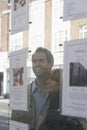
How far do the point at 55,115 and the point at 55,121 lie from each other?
0.12 feet

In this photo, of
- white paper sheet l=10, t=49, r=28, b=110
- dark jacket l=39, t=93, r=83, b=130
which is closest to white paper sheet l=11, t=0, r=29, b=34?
white paper sheet l=10, t=49, r=28, b=110

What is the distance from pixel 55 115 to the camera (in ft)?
7.51

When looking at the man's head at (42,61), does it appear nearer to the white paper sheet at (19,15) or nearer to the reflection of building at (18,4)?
the white paper sheet at (19,15)

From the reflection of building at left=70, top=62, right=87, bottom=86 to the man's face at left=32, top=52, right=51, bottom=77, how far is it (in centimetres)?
31

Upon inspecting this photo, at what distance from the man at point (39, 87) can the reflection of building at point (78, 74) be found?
0.87 feet

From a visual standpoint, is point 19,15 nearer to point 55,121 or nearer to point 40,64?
point 40,64

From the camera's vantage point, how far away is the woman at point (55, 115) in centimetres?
221

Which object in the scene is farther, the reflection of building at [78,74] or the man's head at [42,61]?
the man's head at [42,61]

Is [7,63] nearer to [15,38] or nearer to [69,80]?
[15,38]

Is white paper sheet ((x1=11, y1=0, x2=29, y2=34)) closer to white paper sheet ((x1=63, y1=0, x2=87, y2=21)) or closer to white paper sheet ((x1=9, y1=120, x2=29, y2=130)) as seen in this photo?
white paper sheet ((x1=63, y1=0, x2=87, y2=21))

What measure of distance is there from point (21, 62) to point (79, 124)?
0.66m

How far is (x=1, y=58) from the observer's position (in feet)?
11.0

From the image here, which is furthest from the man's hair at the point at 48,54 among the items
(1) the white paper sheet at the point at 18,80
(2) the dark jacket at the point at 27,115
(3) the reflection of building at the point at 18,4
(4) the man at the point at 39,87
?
(3) the reflection of building at the point at 18,4

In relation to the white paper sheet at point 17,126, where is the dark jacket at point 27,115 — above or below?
above
